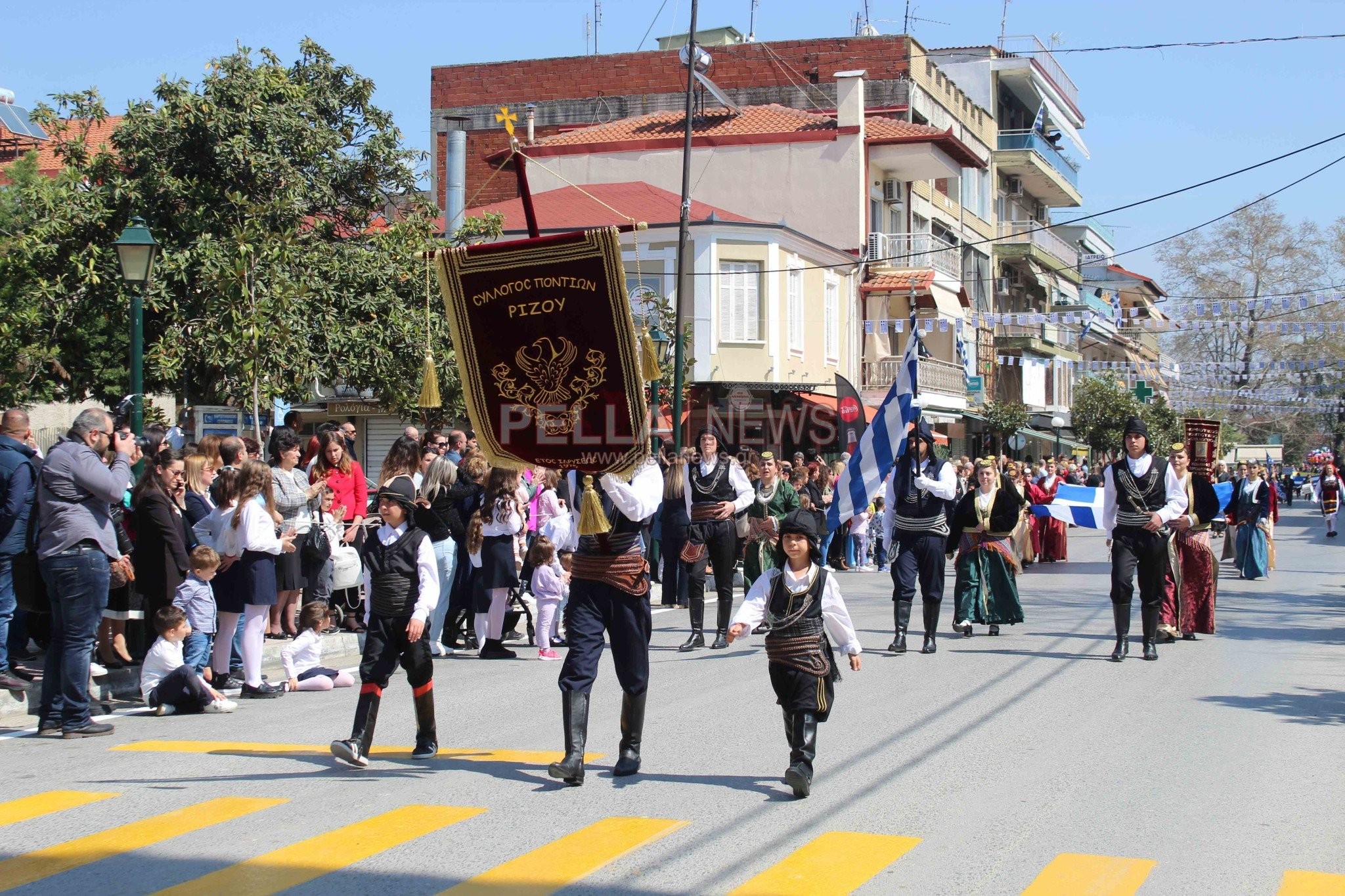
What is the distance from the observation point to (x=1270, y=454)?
Result: 68688 millimetres

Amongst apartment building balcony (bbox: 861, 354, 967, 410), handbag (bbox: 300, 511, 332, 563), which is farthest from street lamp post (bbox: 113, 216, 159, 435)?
apartment building balcony (bbox: 861, 354, 967, 410)

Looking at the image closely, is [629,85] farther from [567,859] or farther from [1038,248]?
[567,859]

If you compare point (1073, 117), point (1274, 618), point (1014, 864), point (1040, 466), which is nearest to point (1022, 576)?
point (1274, 618)

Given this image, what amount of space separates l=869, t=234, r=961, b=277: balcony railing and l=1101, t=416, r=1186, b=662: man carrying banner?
88.3 ft

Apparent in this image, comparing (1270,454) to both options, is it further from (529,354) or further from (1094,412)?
(529,354)

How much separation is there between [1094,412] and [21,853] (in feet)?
161

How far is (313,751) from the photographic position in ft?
26.1

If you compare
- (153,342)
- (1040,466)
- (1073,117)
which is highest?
(1073,117)

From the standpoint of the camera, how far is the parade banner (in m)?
7.43

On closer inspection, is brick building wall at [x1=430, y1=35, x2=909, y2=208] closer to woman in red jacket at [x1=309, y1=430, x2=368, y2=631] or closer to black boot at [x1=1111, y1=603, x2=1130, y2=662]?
woman in red jacket at [x1=309, y1=430, x2=368, y2=631]

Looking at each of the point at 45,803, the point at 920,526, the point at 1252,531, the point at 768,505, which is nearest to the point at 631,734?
the point at 45,803

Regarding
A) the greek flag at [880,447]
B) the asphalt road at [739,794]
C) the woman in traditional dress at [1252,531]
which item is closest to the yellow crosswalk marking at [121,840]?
the asphalt road at [739,794]

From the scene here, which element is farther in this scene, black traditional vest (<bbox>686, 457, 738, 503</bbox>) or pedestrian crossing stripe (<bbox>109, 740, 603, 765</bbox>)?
black traditional vest (<bbox>686, 457, 738, 503</bbox>)

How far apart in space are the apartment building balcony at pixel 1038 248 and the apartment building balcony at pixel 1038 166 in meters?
1.53
